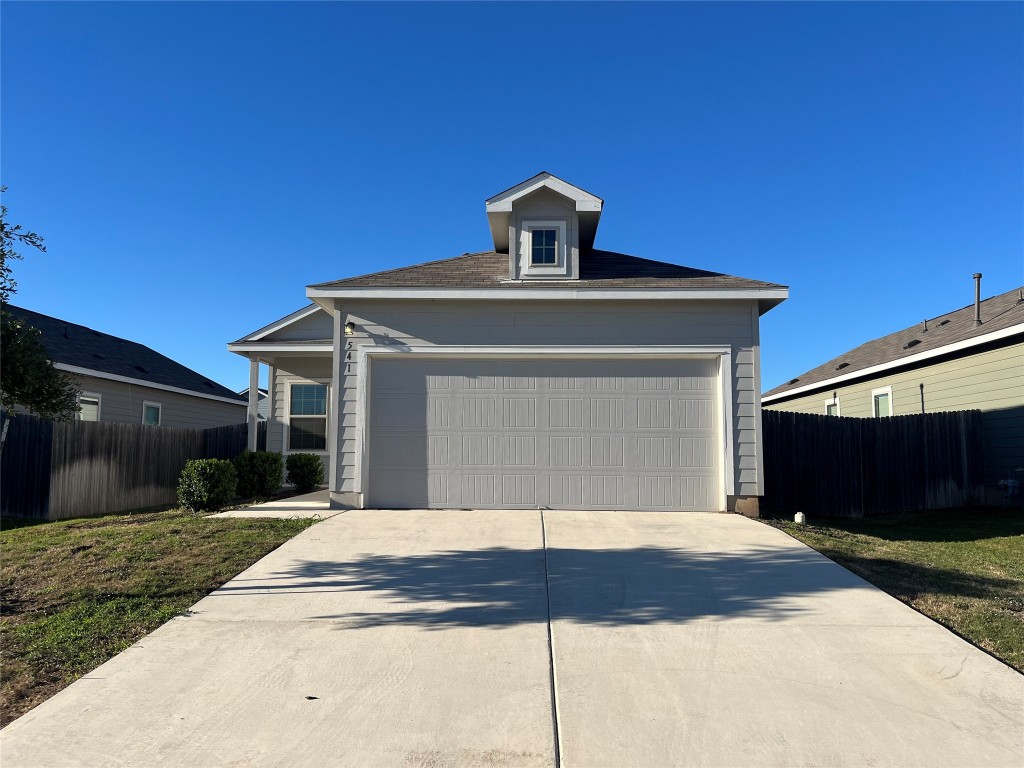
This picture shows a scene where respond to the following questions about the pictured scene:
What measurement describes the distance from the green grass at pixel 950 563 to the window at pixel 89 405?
15084 millimetres

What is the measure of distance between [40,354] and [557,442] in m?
6.39

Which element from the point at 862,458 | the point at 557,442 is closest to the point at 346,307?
the point at 557,442

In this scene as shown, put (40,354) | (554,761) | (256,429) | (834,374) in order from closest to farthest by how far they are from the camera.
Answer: (554,761)
(40,354)
(256,429)
(834,374)

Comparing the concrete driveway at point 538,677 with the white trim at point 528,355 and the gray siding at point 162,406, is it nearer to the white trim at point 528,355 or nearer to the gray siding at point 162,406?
the white trim at point 528,355

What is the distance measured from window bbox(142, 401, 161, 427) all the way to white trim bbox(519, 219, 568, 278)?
12.3m

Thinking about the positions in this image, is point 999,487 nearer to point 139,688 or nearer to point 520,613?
point 520,613

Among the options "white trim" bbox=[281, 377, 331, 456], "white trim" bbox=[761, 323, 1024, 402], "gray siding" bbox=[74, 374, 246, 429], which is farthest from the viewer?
"gray siding" bbox=[74, 374, 246, 429]

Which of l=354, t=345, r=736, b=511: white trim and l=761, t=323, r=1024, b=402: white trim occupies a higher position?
l=761, t=323, r=1024, b=402: white trim

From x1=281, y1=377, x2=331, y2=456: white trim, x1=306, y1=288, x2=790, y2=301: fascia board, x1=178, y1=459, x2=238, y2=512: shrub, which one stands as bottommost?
x1=178, y1=459, x2=238, y2=512: shrub

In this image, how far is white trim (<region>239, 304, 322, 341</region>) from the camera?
1425cm

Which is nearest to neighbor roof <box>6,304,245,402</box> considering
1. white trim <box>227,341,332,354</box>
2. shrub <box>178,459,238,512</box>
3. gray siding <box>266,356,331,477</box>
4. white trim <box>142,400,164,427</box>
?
white trim <box>142,400,164,427</box>

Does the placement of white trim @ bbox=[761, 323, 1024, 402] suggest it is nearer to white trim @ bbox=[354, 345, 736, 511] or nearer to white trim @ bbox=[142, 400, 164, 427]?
white trim @ bbox=[354, 345, 736, 511]

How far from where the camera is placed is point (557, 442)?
32.5 feet

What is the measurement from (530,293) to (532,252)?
3.45 ft
